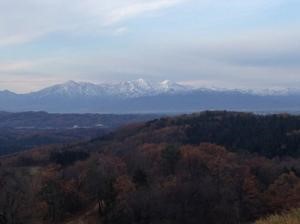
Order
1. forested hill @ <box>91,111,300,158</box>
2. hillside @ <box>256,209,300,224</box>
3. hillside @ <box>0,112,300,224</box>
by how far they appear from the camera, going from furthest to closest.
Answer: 1. forested hill @ <box>91,111,300,158</box>
2. hillside @ <box>0,112,300,224</box>
3. hillside @ <box>256,209,300,224</box>


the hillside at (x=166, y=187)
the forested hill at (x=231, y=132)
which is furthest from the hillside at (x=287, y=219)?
the forested hill at (x=231, y=132)

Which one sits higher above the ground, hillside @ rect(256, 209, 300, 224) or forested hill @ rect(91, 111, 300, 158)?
hillside @ rect(256, 209, 300, 224)

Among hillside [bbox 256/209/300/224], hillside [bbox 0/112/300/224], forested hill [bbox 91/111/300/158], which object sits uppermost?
hillside [bbox 256/209/300/224]

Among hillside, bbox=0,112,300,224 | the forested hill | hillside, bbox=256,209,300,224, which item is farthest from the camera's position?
the forested hill

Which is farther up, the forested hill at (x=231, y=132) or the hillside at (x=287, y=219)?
the hillside at (x=287, y=219)

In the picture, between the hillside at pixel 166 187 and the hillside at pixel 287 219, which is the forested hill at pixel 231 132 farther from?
the hillside at pixel 287 219

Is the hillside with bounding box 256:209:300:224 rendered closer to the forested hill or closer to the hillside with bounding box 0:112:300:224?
the hillside with bounding box 0:112:300:224

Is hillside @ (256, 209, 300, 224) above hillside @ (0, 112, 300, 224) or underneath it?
above

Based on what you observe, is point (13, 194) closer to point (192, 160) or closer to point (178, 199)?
point (178, 199)

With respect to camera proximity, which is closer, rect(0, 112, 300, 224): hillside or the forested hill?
rect(0, 112, 300, 224): hillside

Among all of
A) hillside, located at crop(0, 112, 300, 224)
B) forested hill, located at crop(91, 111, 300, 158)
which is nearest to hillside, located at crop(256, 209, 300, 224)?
hillside, located at crop(0, 112, 300, 224)

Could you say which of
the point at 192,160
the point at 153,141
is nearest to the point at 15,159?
the point at 153,141
